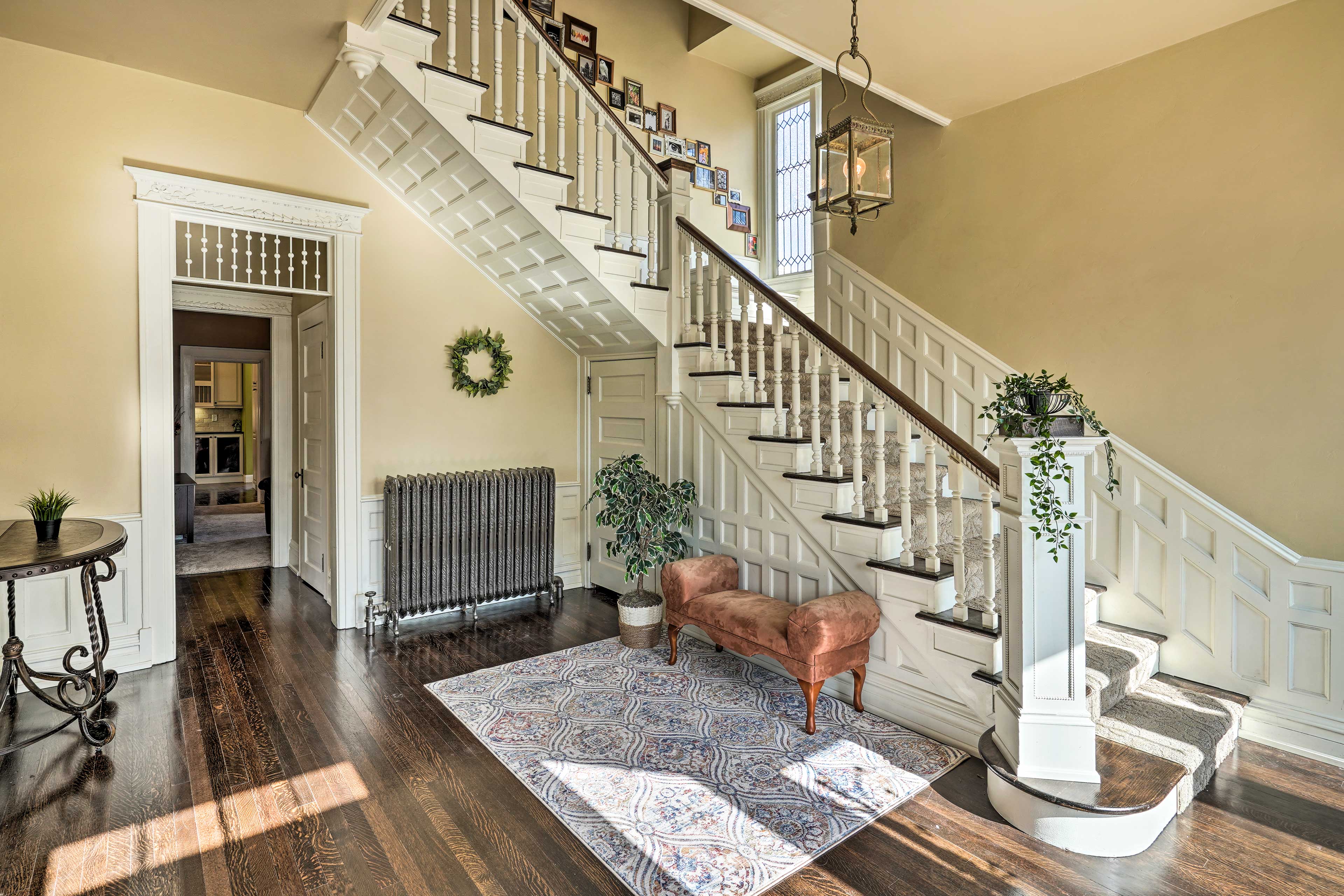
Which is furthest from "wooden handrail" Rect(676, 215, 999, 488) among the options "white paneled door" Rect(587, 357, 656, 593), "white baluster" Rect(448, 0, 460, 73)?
"white baluster" Rect(448, 0, 460, 73)

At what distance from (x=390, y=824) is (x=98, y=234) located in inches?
137

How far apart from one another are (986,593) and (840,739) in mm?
915

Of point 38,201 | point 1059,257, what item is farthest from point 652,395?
point 38,201

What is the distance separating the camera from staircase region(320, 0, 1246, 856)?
7.88 feet

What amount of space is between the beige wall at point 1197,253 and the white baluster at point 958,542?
1.30 m

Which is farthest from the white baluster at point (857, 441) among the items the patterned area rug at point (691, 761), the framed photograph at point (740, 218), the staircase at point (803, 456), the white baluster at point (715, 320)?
the framed photograph at point (740, 218)

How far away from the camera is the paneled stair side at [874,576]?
2916 mm

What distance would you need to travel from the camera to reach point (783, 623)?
324 cm

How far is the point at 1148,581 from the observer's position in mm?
3359

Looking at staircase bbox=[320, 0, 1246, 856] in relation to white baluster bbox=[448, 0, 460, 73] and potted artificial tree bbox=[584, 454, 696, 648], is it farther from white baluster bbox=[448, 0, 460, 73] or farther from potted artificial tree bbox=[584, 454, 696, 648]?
potted artificial tree bbox=[584, 454, 696, 648]

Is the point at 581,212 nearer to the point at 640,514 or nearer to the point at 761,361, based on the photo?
the point at 761,361

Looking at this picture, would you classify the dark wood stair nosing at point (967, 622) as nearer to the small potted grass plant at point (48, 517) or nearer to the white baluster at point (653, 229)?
the white baluster at point (653, 229)

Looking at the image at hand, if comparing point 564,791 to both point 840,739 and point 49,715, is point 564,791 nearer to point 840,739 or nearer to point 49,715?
point 840,739

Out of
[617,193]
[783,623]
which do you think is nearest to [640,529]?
[783,623]
